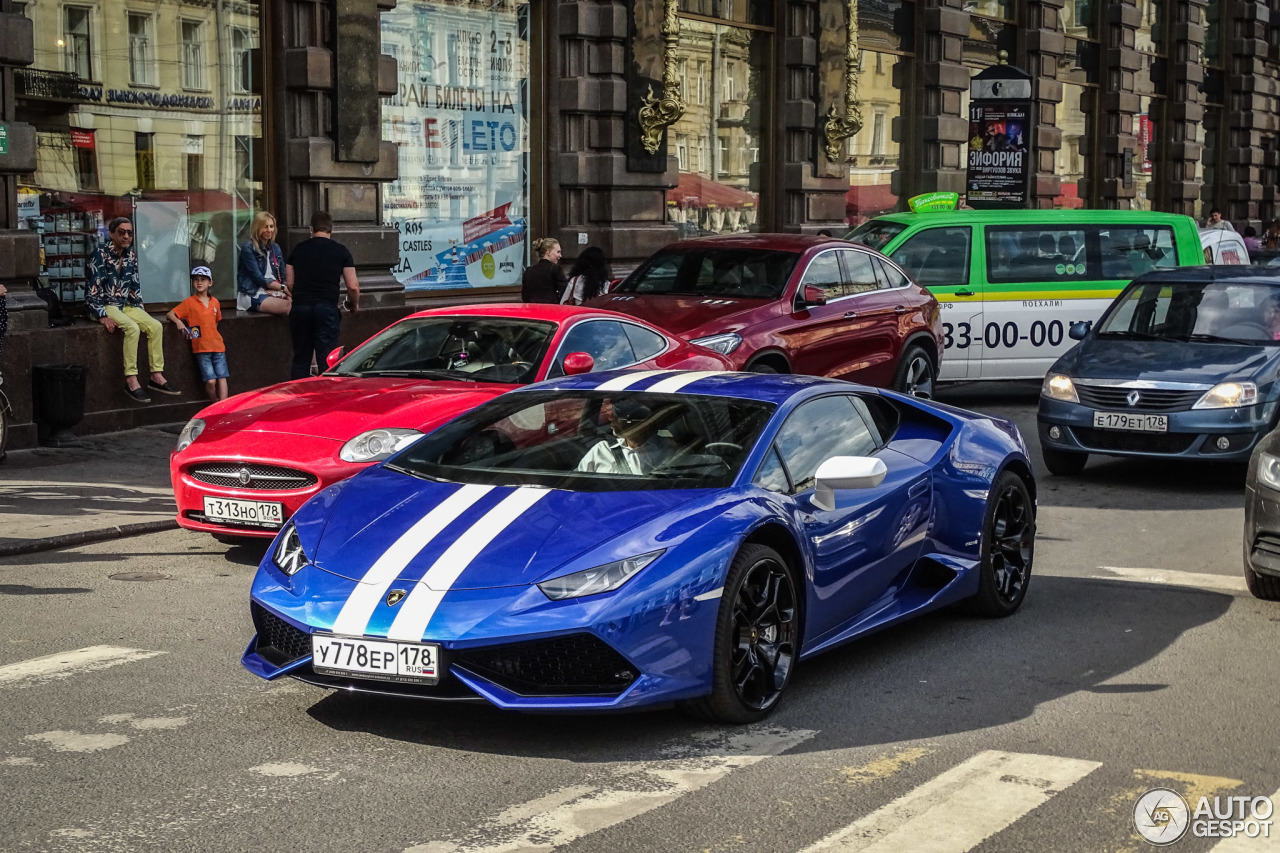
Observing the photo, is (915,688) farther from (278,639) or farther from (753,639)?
(278,639)

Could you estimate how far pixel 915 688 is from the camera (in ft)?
22.4

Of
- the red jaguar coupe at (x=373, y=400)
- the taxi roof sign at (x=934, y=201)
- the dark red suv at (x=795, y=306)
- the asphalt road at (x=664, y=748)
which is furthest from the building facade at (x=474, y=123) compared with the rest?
the asphalt road at (x=664, y=748)

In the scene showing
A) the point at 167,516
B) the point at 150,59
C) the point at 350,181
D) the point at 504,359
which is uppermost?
the point at 150,59

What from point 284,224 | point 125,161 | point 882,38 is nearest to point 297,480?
point 125,161

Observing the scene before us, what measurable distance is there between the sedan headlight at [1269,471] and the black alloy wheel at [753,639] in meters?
3.04

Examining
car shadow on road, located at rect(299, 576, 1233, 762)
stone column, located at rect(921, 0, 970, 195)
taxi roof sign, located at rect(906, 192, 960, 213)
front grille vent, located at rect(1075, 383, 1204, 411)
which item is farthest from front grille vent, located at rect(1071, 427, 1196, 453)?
stone column, located at rect(921, 0, 970, 195)

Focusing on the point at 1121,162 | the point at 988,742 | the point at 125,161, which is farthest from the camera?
the point at 1121,162

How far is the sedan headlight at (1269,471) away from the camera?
8289 mm

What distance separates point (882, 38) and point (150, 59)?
47.3ft

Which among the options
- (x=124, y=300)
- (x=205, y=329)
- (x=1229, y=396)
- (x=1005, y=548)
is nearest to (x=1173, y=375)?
(x=1229, y=396)

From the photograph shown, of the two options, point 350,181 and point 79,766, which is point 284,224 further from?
point 79,766

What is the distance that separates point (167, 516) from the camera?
11.0 meters

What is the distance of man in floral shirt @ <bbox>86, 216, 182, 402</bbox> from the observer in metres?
15.0

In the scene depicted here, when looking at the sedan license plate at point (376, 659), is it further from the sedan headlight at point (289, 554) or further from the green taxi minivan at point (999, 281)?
the green taxi minivan at point (999, 281)
